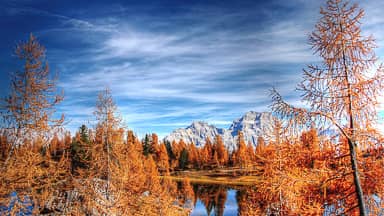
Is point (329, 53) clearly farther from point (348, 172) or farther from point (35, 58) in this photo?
point (35, 58)

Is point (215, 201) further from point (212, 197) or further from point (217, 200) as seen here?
point (212, 197)

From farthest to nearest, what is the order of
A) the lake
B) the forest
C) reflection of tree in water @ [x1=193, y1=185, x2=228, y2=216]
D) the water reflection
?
reflection of tree in water @ [x1=193, y1=185, x2=228, y2=216] → the lake → the water reflection → the forest

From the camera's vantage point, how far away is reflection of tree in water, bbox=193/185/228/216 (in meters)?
39.2

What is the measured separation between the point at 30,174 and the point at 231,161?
94.1 metres

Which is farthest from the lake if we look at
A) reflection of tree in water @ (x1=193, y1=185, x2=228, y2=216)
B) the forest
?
the forest

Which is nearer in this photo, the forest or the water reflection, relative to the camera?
the forest

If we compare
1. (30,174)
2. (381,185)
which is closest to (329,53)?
(381,185)

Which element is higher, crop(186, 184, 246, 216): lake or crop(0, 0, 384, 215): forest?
crop(0, 0, 384, 215): forest

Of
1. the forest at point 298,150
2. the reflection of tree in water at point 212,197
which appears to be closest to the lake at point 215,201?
the reflection of tree in water at point 212,197

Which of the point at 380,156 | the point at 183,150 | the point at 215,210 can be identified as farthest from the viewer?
the point at 183,150

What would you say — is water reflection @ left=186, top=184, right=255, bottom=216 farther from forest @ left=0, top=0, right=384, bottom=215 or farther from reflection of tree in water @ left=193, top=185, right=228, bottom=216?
forest @ left=0, top=0, right=384, bottom=215

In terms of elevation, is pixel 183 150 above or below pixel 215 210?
above

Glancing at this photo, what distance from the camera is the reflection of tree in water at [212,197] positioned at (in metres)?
39.2

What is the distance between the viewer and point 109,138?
55.6 ft
